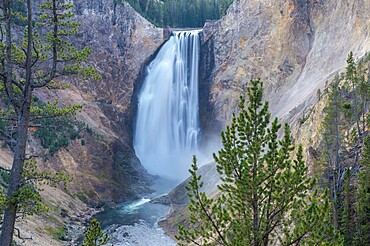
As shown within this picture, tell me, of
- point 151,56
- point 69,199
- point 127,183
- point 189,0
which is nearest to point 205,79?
point 151,56

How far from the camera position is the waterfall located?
61312mm

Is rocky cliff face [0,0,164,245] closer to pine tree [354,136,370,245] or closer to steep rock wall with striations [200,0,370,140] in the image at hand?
steep rock wall with striations [200,0,370,140]

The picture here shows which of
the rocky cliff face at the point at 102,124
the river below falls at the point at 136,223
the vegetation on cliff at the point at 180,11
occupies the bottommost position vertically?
the river below falls at the point at 136,223

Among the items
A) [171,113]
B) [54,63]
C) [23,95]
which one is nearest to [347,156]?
[54,63]

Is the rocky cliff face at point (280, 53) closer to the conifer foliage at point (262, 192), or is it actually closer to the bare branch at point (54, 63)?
the conifer foliage at point (262, 192)

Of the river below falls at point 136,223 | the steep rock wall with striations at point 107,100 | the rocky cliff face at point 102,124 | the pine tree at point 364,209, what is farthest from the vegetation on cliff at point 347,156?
the steep rock wall with striations at point 107,100

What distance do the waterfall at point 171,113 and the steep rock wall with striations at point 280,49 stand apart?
248 centimetres

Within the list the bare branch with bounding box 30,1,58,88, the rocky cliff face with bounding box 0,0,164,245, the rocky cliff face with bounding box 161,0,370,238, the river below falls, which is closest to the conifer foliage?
the bare branch with bounding box 30,1,58,88

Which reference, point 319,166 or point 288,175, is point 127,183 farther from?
point 288,175

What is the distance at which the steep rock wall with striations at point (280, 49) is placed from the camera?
39219 mm

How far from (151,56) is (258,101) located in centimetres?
5934

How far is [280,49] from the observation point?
5109 cm

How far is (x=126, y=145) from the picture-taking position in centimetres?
5953

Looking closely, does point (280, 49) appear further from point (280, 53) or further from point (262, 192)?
point (262, 192)
